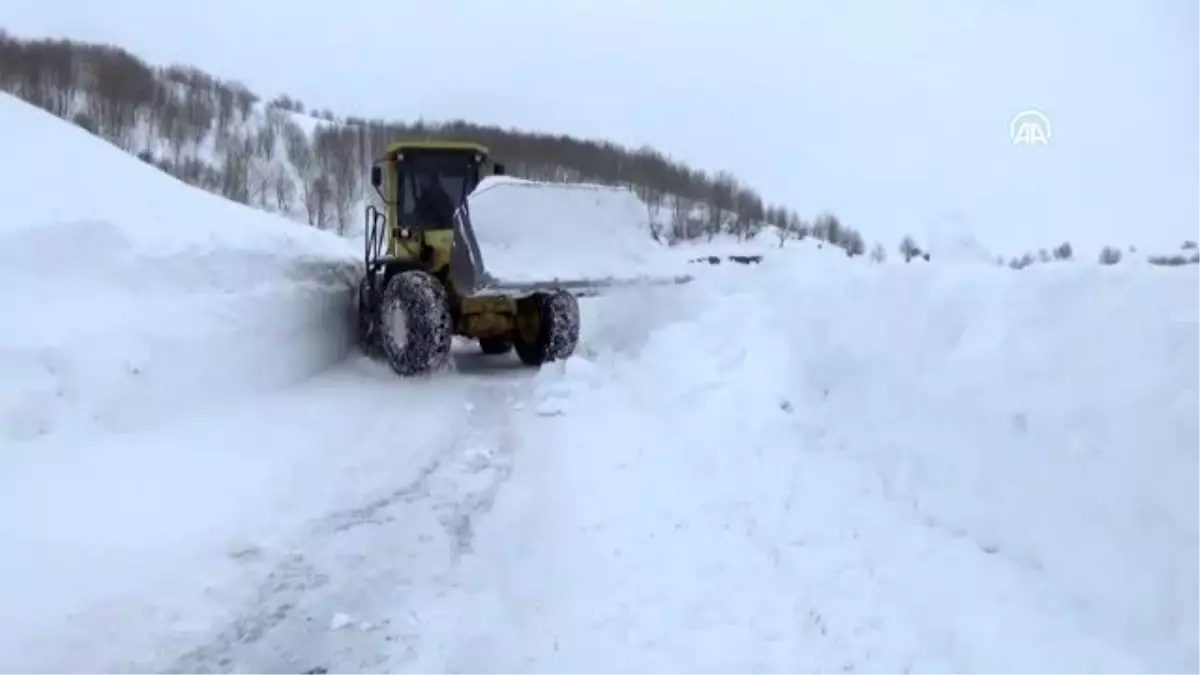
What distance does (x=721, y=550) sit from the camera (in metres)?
5.05

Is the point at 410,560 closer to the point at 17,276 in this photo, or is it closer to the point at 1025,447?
the point at 1025,447

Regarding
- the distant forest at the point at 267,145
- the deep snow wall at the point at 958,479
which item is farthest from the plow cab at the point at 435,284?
the distant forest at the point at 267,145

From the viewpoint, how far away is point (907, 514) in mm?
5301

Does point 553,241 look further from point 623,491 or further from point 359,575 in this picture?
point 359,575

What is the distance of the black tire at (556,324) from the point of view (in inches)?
464

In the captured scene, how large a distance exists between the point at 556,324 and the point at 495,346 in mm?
2086

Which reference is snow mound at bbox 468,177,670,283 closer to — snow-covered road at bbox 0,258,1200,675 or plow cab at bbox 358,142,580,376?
plow cab at bbox 358,142,580,376

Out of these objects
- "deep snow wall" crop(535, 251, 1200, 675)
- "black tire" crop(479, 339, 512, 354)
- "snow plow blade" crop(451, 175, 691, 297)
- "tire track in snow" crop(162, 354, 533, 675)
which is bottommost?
"tire track in snow" crop(162, 354, 533, 675)

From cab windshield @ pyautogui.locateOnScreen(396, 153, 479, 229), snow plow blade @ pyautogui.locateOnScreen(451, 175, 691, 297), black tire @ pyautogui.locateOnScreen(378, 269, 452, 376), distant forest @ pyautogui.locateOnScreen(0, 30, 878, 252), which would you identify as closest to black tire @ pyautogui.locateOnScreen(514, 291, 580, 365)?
snow plow blade @ pyautogui.locateOnScreen(451, 175, 691, 297)

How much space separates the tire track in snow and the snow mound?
3518mm

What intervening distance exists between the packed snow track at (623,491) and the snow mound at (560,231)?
6.61 feet

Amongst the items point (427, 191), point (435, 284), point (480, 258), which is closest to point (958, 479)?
point (480, 258)

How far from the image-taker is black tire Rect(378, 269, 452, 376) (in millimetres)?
10680

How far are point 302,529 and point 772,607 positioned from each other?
8.65 feet
